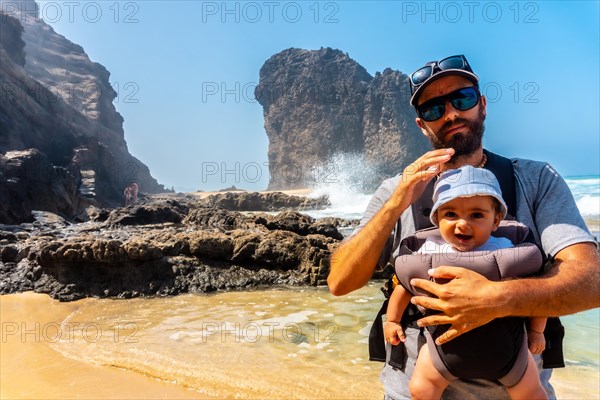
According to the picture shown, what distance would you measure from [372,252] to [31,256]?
7.15 metres

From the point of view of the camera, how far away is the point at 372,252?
5.15 ft

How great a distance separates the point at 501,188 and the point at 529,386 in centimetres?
69

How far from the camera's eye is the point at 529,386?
4.58ft

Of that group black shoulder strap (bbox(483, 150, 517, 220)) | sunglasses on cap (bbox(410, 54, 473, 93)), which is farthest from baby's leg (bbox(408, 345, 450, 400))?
sunglasses on cap (bbox(410, 54, 473, 93))

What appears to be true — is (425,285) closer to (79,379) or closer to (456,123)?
(456,123)

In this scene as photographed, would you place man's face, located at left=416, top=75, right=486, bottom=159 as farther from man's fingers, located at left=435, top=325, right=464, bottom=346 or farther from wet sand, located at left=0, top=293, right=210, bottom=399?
wet sand, located at left=0, top=293, right=210, bottom=399

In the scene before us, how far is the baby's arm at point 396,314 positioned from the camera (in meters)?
1.57

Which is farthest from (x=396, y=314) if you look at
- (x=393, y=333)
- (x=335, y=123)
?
(x=335, y=123)

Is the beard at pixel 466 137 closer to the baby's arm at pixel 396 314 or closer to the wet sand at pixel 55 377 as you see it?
the baby's arm at pixel 396 314

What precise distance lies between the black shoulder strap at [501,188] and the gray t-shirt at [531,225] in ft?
0.09

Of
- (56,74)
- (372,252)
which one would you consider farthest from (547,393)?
(56,74)

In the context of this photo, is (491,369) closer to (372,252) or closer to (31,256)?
(372,252)

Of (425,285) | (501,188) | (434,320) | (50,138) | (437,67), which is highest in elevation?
(50,138)

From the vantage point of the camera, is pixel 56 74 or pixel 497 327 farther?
pixel 56 74
